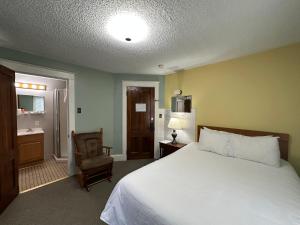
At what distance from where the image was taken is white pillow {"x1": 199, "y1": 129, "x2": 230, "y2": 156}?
7.73ft

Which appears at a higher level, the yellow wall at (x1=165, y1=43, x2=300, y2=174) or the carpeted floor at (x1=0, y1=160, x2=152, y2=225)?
the yellow wall at (x1=165, y1=43, x2=300, y2=174)

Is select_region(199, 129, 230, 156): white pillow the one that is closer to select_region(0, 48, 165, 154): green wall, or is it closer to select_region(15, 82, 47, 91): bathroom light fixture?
select_region(0, 48, 165, 154): green wall

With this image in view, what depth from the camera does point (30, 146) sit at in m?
3.38

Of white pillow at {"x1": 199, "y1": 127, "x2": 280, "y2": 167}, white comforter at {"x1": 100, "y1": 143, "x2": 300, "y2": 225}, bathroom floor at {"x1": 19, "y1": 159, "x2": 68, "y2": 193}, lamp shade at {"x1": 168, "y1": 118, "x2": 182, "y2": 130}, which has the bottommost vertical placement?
bathroom floor at {"x1": 19, "y1": 159, "x2": 68, "y2": 193}

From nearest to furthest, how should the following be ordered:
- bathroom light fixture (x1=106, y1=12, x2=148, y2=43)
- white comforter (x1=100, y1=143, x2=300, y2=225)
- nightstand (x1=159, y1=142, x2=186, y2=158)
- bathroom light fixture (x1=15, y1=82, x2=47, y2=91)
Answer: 1. white comforter (x1=100, y1=143, x2=300, y2=225)
2. bathroom light fixture (x1=106, y1=12, x2=148, y2=43)
3. nightstand (x1=159, y1=142, x2=186, y2=158)
4. bathroom light fixture (x1=15, y1=82, x2=47, y2=91)

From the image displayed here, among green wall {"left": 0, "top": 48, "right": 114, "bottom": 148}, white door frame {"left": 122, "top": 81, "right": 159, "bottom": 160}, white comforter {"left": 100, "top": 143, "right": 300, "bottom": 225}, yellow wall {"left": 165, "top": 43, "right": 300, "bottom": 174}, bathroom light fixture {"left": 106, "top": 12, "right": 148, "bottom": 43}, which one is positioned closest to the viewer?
white comforter {"left": 100, "top": 143, "right": 300, "bottom": 225}

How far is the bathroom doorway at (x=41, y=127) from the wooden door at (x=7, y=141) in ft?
2.52

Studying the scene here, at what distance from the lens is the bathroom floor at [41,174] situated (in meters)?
2.66

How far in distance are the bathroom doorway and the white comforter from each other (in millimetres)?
2207

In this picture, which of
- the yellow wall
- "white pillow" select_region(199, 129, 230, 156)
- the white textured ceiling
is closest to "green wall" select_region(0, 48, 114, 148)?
the white textured ceiling

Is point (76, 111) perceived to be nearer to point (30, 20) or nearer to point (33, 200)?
point (33, 200)

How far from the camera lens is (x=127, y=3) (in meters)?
1.26

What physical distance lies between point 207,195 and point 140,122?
2729 mm

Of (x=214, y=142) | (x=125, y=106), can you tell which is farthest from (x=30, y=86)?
(x=214, y=142)
